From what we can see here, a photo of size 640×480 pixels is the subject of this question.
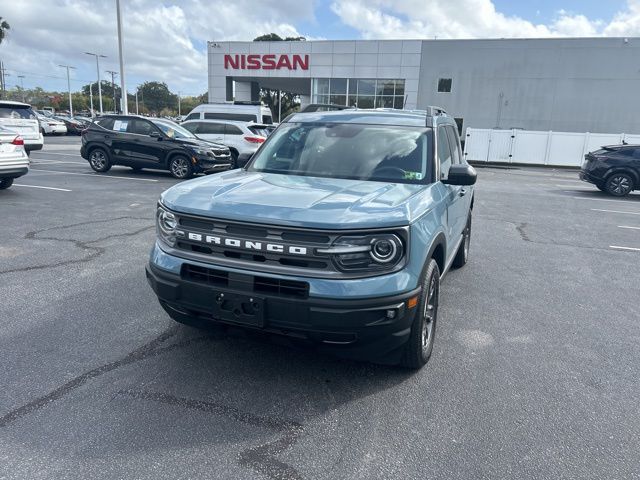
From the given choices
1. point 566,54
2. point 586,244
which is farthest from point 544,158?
point 586,244

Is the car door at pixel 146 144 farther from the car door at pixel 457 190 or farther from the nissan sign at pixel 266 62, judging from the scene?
the nissan sign at pixel 266 62

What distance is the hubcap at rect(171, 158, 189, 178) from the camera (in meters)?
13.7

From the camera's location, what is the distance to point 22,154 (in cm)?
959

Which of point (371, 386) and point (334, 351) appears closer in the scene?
point (334, 351)

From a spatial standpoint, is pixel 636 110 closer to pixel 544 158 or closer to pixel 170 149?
pixel 544 158

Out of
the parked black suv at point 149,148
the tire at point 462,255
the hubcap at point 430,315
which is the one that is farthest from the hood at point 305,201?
the parked black suv at point 149,148

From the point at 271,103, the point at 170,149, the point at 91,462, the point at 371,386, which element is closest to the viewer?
the point at 91,462

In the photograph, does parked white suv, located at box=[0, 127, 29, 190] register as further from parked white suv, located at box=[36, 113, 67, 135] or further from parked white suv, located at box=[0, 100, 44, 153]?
parked white suv, located at box=[36, 113, 67, 135]

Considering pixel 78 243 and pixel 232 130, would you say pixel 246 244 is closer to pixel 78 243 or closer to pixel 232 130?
pixel 78 243

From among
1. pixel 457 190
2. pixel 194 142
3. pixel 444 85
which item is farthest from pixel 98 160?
pixel 444 85

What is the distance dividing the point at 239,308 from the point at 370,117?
100 inches

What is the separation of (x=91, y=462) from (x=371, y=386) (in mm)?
1748

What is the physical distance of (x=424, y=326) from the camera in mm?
3455

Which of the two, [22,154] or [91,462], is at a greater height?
[22,154]
